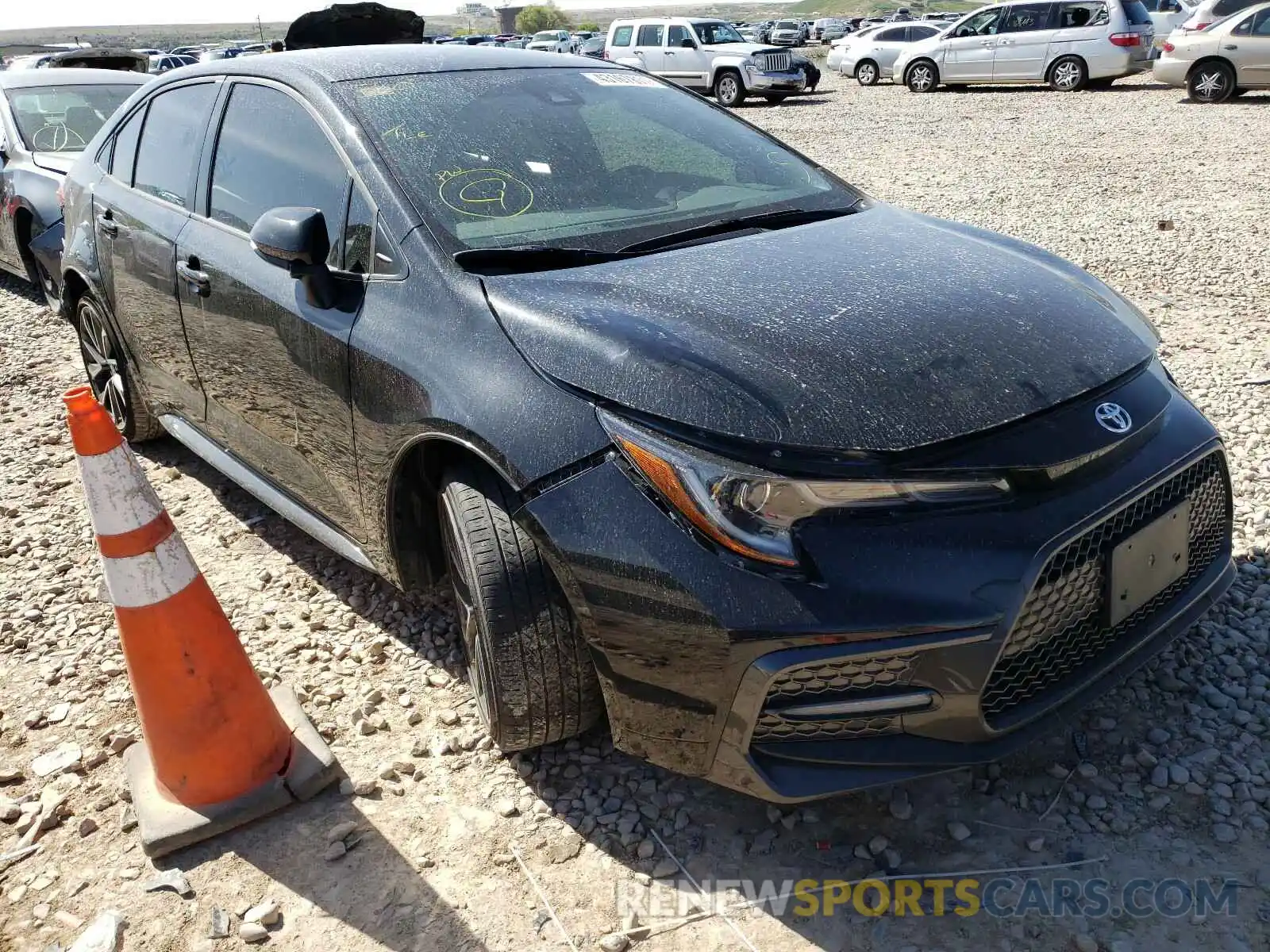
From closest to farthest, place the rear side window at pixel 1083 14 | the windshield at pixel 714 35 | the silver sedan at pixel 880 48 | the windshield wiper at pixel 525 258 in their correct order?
the windshield wiper at pixel 525 258 → the rear side window at pixel 1083 14 → the windshield at pixel 714 35 → the silver sedan at pixel 880 48

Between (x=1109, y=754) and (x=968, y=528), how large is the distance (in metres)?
0.93

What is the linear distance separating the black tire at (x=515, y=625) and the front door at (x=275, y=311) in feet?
1.86

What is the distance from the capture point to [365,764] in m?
2.48

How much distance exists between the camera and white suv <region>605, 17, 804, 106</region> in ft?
61.7

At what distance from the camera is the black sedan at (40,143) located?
20.5 feet

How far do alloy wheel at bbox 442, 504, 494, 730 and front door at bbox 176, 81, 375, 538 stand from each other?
0.41m

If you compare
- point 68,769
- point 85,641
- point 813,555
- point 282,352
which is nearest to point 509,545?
point 813,555

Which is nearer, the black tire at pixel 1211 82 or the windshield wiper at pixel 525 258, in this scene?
the windshield wiper at pixel 525 258

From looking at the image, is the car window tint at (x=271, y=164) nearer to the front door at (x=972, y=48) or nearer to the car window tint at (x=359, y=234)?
the car window tint at (x=359, y=234)

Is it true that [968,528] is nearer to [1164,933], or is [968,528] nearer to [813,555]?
[813,555]

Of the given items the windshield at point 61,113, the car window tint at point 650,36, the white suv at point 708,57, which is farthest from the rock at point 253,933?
the car window tint at point 650,36

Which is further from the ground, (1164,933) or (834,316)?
(834,316)

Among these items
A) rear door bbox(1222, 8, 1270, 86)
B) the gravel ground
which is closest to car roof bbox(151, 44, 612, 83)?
the gravel ground

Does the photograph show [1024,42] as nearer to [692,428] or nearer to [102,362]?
[102,362]
